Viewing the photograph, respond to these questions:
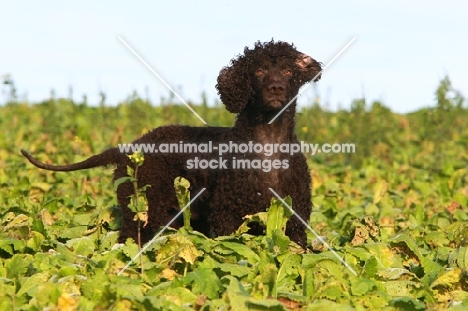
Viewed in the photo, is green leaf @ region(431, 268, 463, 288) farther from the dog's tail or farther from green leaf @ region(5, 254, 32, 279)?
the dog's tail

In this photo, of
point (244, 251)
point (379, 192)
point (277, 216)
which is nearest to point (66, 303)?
point (244, 251)

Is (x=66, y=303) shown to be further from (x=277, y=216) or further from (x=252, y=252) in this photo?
(x=277, y=216)

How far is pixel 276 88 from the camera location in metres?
7.67

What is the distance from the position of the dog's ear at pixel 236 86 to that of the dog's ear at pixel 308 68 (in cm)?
48

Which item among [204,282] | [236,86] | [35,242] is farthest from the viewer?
[236,86]

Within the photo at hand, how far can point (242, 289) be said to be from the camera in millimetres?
6012

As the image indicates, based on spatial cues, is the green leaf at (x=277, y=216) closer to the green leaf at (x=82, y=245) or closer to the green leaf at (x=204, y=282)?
the green leaf at (x=204, y=282)

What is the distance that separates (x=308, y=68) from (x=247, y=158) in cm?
105

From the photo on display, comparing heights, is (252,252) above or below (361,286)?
A: above

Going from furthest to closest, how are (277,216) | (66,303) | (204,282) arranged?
(277,216) < (204,282) < (66,303)

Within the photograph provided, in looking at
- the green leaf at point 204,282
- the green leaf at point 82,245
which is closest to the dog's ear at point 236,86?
the green leaf at point 82,245

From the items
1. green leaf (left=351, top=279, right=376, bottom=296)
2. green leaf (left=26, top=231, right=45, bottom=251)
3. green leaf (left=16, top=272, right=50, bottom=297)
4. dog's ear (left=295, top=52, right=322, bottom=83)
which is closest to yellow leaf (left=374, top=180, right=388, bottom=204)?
dog's ear (left=295, top=52, right=322, bottom=83)

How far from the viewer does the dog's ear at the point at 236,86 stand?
809cm

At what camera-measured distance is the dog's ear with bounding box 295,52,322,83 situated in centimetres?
822
